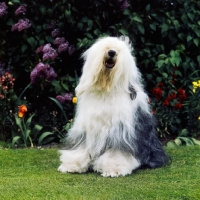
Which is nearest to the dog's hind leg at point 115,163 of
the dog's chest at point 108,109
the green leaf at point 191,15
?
the dog's chest at point 108,109

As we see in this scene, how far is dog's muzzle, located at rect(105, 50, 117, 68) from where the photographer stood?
5.07m

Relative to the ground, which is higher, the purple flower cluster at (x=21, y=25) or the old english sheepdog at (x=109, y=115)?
the purple flower cluster at (x=21, y=25)

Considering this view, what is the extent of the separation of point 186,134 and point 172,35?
52.9 inches

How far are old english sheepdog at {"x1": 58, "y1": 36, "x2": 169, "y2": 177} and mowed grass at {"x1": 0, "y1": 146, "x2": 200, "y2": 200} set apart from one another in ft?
0.48

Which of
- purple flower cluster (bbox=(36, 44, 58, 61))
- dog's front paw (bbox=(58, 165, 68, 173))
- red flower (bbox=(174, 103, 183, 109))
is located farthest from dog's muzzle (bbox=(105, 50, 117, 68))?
red flower (bbox=(174, 103, 183, 109))

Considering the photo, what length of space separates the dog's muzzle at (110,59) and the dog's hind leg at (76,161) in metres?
0.85

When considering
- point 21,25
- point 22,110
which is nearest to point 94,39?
point 21,25

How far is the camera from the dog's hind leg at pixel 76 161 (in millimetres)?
5312

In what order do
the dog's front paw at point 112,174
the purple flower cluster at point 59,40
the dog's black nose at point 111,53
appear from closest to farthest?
the dog's black nose at point 111,53 < the dog's front paw at point 112,174 < the purple flower cluster at point 59,40

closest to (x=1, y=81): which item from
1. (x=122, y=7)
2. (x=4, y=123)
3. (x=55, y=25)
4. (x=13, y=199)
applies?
(x=4, y=123)

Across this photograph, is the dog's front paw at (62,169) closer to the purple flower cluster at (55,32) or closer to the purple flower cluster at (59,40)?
the purple flower cluster at (59,40)

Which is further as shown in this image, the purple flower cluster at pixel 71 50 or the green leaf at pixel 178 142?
the purple flower cluster at pixel 71 50

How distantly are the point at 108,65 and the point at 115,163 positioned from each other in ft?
3.01

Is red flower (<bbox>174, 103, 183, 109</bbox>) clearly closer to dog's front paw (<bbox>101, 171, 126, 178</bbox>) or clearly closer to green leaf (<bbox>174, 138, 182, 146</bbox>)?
green leaf (<bbox>174, 138, 182, 146</bbox>)
